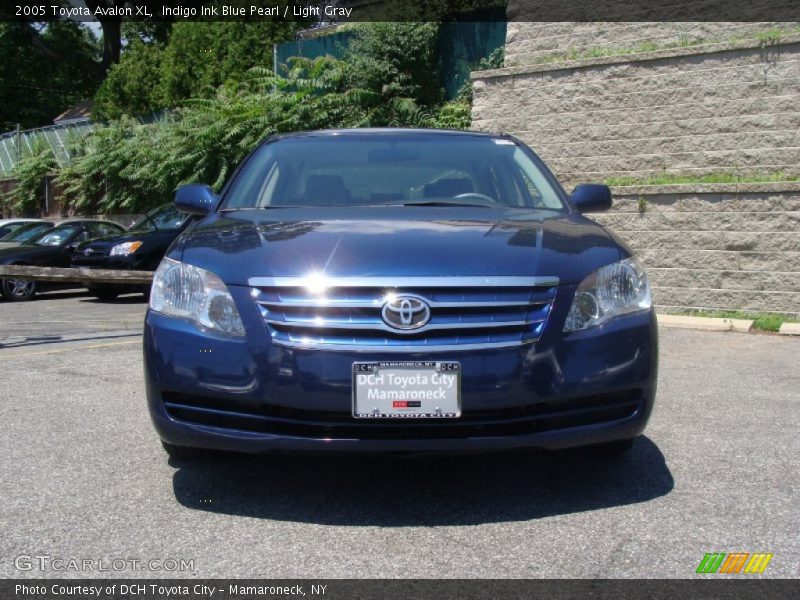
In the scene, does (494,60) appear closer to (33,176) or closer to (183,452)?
(183,452)

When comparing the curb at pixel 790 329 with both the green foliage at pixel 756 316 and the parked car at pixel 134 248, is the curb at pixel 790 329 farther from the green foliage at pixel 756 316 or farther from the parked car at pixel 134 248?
the parked car at pixel 134 248

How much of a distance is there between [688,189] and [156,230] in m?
8.83

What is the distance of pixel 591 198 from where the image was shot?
502cm

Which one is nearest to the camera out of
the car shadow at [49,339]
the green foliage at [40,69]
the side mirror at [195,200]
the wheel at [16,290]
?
the side mirror at [195,200]

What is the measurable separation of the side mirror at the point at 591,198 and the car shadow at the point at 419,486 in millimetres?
1341

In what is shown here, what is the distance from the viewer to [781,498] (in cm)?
383

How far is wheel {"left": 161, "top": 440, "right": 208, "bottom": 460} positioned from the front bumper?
0.37 meters

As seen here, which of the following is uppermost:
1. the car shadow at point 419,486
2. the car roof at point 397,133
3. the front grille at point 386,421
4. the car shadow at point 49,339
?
the car roof at point 397,133

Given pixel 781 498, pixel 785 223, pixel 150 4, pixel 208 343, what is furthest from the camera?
pixel 150 4

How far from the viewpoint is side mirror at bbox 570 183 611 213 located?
5.01m

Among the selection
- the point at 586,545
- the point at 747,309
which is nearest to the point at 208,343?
the point at 586,545

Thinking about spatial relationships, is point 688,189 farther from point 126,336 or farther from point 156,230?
point 156,230

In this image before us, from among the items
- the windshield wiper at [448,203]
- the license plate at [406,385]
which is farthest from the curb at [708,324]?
the license plate at [406,385]

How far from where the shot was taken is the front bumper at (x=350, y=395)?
11.1ft
